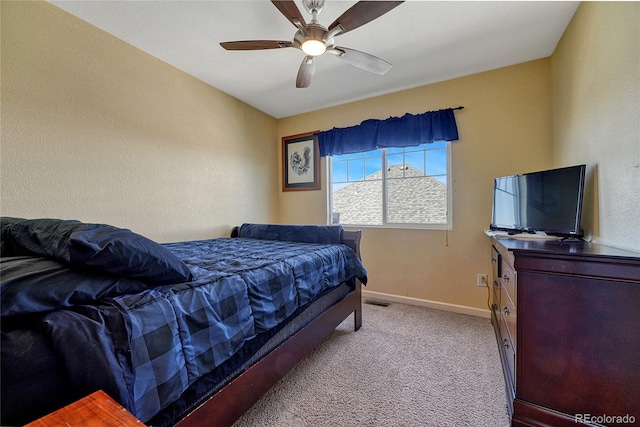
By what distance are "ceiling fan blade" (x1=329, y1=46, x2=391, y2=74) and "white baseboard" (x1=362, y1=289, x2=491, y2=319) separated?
7.74 ft

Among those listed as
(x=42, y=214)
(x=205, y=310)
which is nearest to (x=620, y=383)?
(x=205, y=310)

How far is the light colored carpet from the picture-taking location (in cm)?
134

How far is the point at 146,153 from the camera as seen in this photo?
90.3 inches

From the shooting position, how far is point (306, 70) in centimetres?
203

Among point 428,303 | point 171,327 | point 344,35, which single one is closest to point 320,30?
point 344,35

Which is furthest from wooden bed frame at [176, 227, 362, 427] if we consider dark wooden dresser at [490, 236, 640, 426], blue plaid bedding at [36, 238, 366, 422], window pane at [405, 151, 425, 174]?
window pane at [405, 151, 425, 174]

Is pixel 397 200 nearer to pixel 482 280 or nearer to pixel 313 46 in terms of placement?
pixel 482 280

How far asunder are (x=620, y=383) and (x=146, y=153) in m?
3.28

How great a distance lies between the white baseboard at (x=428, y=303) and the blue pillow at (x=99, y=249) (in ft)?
8.14

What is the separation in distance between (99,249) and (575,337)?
1.86 meters

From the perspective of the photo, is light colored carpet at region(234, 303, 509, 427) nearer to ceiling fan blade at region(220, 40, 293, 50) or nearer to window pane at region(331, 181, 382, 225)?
window pane at region(331, 181, 382, 225)

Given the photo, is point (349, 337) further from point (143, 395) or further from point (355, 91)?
point (355, 91)

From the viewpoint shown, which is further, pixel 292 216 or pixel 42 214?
pixel 292 216

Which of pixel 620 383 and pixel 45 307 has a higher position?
pixel 45 307
